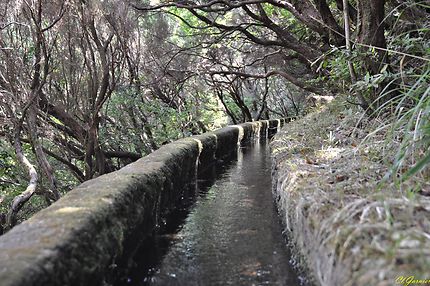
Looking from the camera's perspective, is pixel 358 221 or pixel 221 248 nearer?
pixel 358 221

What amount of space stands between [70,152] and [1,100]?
249 centimetres

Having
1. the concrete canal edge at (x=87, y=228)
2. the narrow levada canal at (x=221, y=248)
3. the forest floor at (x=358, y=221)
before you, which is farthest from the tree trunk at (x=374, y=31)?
the concrete canal edge at (x=87, y=228)

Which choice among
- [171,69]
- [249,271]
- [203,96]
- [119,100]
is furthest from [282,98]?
[249,271]

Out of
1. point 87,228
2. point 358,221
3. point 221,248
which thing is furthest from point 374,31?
point 87,228

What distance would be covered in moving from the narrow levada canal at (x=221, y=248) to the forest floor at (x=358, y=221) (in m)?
0.30

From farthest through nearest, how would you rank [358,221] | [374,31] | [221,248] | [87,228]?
[374,31]
[221,248]
[87,228]
[358,221]

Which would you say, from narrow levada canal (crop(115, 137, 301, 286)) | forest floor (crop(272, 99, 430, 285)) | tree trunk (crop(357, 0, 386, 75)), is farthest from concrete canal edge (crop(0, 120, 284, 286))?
Answer: tree trunk (crop(357, 0, 386, 75))

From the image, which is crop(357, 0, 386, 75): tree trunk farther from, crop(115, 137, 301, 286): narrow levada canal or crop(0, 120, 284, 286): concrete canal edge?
crop(0, 120, 284, 286): concrete canal edge

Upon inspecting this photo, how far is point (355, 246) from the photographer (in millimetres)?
1641

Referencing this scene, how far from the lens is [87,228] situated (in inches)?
86.2

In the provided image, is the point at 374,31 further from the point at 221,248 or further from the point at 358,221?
the point at 358,221

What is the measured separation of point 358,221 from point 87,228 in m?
1.44

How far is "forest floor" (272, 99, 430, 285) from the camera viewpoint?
57.7 inches

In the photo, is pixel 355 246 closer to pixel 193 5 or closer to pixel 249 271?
pixel 249 271
